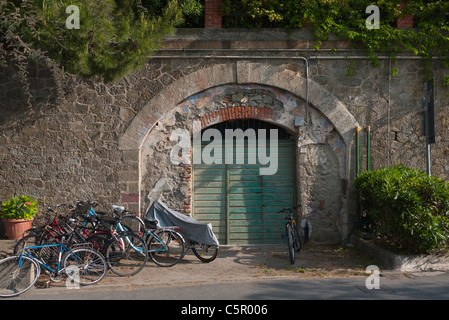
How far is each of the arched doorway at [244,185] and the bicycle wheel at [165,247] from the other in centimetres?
145

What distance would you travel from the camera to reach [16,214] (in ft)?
28.6

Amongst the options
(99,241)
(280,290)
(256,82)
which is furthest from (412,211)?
(99,241)

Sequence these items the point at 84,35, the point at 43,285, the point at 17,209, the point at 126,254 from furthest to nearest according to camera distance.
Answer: the point at 17,209, the point at 126,254, the point at 84,35, the point at 43,285

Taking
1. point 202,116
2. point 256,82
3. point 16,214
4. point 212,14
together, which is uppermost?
point 212,14

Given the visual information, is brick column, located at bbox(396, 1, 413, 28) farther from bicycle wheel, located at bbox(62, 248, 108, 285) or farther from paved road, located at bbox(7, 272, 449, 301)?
bicycle wheel, located at bbox(62, 248, 108, 285)

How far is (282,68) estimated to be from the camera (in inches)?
365

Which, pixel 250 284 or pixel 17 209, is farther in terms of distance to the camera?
pixel 17 209

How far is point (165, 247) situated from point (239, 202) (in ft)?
7.44

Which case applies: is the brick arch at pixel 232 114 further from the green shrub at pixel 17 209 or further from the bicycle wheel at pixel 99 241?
the green shrub at pixel 17 209

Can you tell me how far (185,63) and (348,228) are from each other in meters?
4.79

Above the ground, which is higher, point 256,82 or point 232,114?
point 256,82

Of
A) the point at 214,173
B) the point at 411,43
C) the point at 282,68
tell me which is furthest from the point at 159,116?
the point at 411,43

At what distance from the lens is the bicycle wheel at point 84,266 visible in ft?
21.6

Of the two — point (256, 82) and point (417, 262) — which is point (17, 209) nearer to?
point (256, 82)
